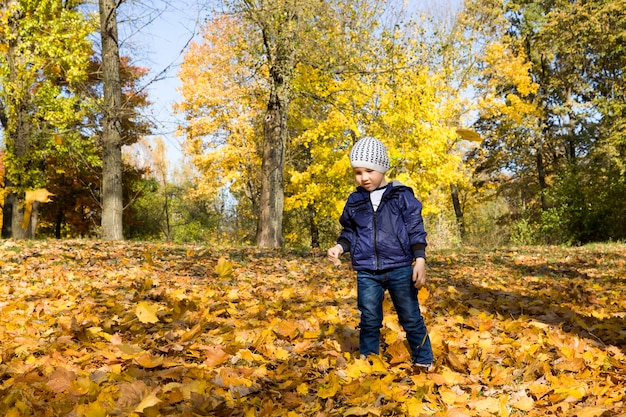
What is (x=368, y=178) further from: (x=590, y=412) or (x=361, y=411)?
(x=590, y=412)

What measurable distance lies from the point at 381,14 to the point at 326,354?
15143 millimetres

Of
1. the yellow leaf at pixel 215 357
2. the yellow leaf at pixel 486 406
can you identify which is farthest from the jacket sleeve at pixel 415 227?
the yellow leaf at pixel 215 357

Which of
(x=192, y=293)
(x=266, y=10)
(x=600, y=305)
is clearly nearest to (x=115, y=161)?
(x=266, y=10)

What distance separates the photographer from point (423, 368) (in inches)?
123

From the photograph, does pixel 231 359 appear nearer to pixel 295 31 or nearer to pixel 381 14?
pixel 295 31

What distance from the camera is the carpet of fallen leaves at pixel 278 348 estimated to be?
253cm

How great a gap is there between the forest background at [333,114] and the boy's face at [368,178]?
289 inches

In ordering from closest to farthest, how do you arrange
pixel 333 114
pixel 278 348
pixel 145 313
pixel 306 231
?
pixel 278 348 → pixel 145 313 → pixel 333 114 → pixel 306 231

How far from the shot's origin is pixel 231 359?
10.5ft

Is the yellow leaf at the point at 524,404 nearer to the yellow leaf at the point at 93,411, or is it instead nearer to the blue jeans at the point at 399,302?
the blue jeans at the point at 399,302

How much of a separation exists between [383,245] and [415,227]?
220 millimetres

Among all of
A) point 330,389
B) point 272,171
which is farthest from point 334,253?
point 272,171

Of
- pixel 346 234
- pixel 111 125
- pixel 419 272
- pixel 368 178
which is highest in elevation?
pixel 111 125

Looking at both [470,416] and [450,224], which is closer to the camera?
[470,416]
